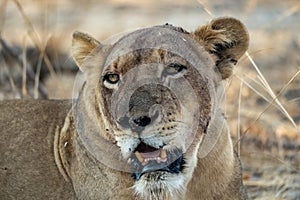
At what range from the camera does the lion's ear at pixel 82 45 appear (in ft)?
14.0

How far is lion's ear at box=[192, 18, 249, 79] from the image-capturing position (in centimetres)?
407

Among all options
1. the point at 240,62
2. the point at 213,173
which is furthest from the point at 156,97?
the point at 240,62

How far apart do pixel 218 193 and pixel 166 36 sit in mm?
724

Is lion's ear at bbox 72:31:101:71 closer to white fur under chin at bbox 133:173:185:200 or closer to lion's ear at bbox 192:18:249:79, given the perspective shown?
lion's ear at bbox 192:18:249:79

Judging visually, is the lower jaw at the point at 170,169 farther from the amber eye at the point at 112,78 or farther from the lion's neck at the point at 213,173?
the amber eye at the point at 112,78

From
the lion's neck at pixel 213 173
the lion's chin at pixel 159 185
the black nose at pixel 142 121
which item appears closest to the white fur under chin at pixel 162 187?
the lion's chin at pixel 159 185

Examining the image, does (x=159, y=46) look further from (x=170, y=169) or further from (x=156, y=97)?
(x=170, y=169)

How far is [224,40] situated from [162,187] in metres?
0.76

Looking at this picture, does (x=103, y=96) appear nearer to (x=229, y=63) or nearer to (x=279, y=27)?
(x=229, y=63)

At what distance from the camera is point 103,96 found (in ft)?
12.9

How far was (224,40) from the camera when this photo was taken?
4.09 meters

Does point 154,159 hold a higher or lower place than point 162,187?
higher

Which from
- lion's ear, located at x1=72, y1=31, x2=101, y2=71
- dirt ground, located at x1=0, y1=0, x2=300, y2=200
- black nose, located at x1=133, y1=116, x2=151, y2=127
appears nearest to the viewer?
black nose, located at x1=133, y1=116, x2=151, y2=127

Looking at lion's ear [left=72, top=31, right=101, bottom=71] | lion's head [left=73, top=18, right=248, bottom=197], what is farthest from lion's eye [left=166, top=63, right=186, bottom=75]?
lion's ear [left=72, top=31, right=101, bottom=71]
